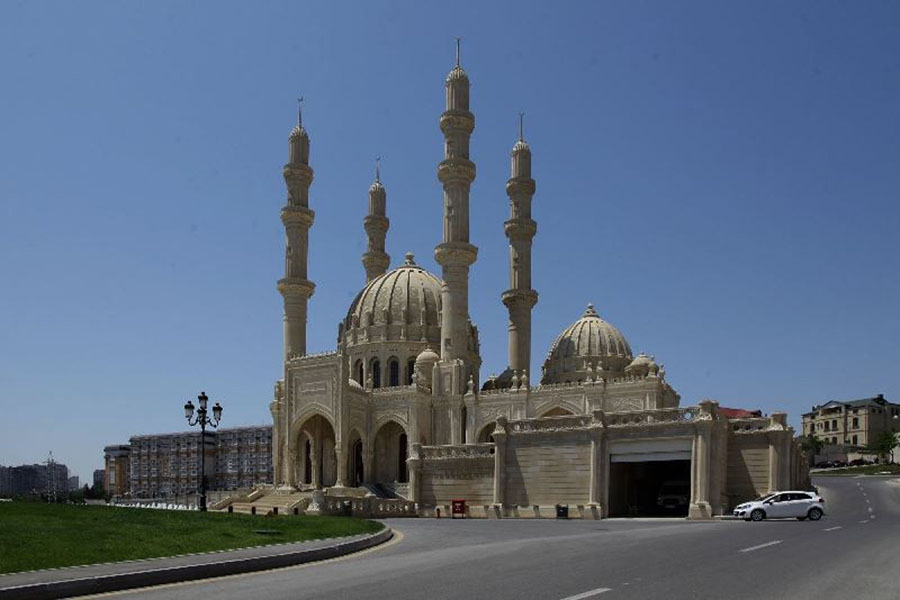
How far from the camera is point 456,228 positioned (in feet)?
214

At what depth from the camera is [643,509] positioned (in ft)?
154

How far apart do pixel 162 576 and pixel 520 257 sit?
58.7 m

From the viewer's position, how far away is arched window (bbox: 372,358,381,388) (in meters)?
71.0

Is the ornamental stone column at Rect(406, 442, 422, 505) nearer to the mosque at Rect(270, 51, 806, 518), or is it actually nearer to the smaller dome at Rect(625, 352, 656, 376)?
the mosque at Rect(270, 51, 806, 518)

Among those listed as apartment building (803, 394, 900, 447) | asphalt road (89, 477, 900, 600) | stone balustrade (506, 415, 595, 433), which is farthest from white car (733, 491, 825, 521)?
apartment building (803, 394, 900, 447)

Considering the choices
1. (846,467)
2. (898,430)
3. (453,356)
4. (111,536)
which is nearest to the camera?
(111,536)

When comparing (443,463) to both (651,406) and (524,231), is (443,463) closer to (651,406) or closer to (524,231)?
(651,406)

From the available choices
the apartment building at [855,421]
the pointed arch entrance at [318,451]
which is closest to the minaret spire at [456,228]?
the pointed arch entrance at [318,451]

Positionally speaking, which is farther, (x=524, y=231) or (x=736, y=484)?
(x=524, y=231)

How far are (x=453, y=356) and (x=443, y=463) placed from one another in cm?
1506

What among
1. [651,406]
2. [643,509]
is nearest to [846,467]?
[651,406]

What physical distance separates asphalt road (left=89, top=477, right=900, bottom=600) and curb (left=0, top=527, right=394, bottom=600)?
36 centimetres

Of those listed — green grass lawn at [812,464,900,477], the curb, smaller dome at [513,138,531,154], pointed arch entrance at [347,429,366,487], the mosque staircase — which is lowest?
green grass lawn at [812,464,900,477]

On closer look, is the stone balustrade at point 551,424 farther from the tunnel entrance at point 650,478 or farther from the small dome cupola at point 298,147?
the small dome cupola at point 298,147
